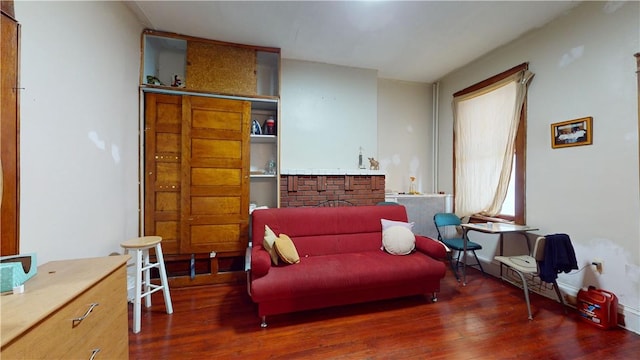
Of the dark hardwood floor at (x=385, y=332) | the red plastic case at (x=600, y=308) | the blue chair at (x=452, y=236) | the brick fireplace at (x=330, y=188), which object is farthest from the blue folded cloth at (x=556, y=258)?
the brick fireplace at (x=330, y=188)

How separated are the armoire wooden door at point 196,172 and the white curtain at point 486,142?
10.2ft

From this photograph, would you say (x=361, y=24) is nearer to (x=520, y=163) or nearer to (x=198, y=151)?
(x=198, y=151)

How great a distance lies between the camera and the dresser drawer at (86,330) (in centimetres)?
82

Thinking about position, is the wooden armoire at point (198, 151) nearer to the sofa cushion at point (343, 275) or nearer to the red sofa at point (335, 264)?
the red sofa at point (335, 264)

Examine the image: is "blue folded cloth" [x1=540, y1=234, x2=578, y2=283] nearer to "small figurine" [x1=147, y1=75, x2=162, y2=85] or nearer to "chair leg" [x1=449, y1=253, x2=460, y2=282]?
"chair leg" [x1=449, y1=253, x2=460, y2=282]

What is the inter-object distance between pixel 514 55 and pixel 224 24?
3.41 m

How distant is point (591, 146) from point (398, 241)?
196cm

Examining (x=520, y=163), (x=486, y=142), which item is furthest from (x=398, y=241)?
(x=486, y=142)

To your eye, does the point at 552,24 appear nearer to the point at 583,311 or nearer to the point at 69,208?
the point at 583,311

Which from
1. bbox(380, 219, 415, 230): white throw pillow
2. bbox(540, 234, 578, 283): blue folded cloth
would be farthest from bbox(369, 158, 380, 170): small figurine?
bbox(540, 234, 578, 283): blue folded cloth

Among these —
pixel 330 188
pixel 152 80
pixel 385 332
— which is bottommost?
pixel 385 332

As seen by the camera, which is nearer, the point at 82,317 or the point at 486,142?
the point at 82,317

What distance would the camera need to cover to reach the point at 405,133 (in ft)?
13.6

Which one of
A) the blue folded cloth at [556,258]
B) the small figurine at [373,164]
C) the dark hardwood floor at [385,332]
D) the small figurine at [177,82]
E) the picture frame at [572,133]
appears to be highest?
the small figurine at [177,82]
